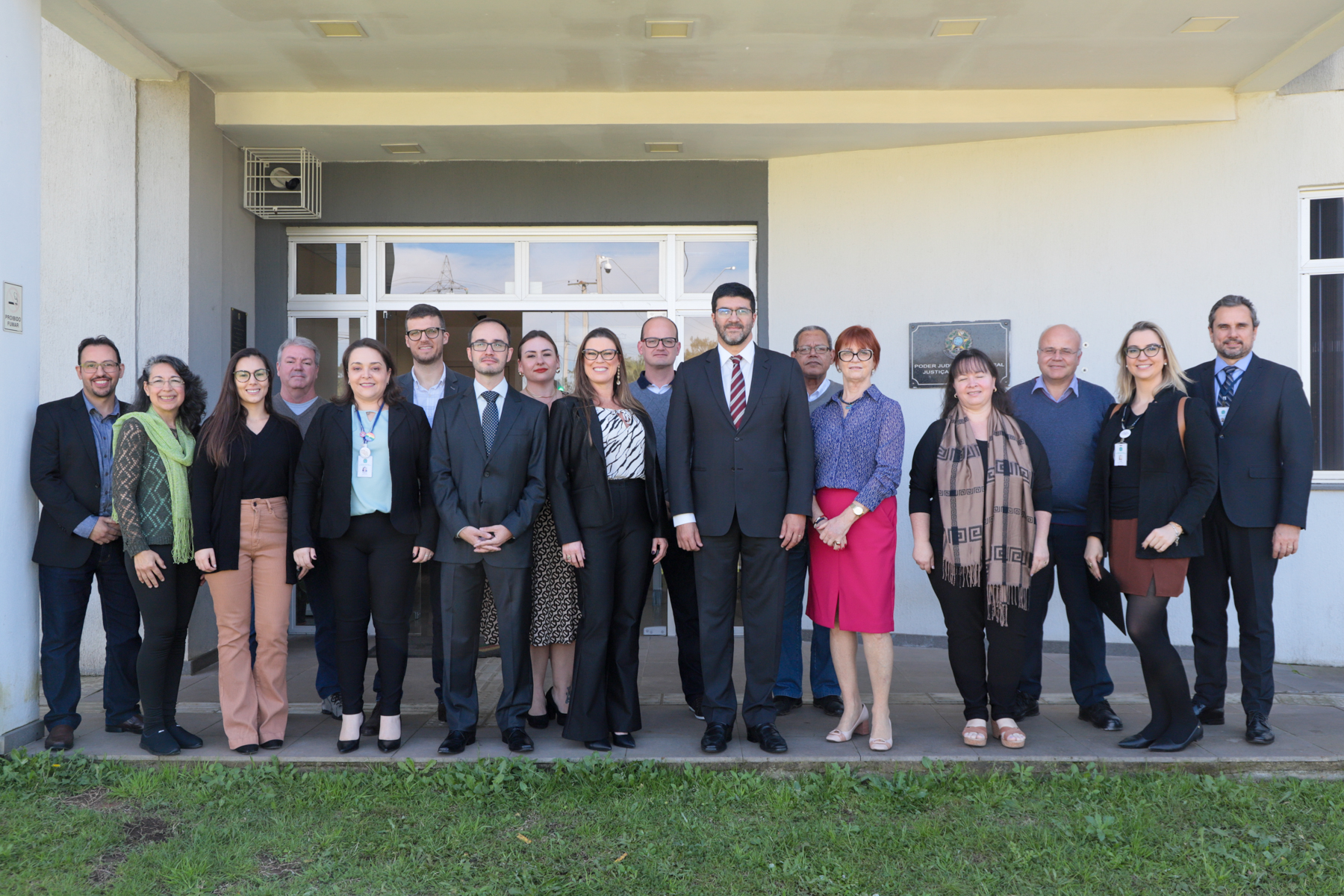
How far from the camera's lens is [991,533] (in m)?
3.79

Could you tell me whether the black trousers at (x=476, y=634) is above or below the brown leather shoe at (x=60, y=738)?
above

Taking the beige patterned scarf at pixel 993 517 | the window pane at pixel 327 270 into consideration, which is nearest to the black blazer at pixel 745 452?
the beige patterned scarf at pixel 993 517

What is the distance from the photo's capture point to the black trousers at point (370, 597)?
12.7 feet

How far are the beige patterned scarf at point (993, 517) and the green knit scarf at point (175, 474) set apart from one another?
304 cm

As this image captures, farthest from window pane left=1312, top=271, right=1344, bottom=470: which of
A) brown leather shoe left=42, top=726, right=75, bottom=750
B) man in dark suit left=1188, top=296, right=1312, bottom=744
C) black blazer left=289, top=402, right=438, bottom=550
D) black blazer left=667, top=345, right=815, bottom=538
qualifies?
brown leather shoe left=42, top=726, right=75, bottom=750

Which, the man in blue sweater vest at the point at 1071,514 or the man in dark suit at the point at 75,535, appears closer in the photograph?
the man in dark suit at the point at 75,535

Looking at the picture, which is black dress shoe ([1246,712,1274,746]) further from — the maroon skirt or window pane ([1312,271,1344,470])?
window pane ([1312,271,1344,470])

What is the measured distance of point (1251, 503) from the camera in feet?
13.1

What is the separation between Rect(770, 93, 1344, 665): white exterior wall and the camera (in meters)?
5.88

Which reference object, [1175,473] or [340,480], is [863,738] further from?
[340,480]

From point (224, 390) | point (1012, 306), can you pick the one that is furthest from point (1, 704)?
point (1012, 306)

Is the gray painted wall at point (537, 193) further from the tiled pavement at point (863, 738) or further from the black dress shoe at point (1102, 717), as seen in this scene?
the black dress shoe at point (1102, 717)

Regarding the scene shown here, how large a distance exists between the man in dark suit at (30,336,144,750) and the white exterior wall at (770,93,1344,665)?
4083mm

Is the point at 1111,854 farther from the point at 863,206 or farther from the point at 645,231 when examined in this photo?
the point at 645,231
